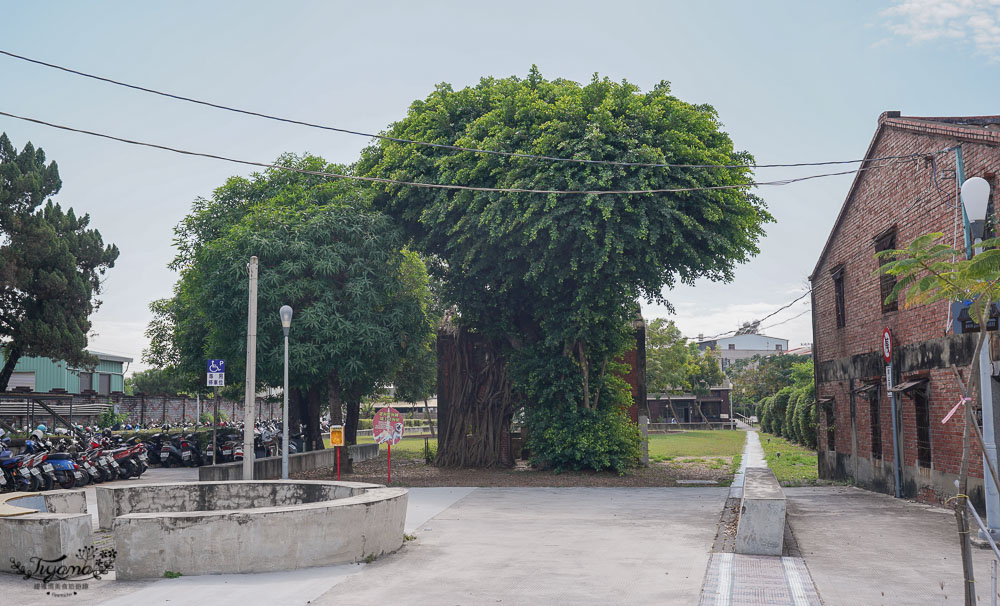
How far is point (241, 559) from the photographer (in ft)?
29.3

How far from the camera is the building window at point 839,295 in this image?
71.4 feet

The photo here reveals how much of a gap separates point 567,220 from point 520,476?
683 centimetres

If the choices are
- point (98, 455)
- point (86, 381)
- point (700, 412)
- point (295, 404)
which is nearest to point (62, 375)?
point (86, 381)

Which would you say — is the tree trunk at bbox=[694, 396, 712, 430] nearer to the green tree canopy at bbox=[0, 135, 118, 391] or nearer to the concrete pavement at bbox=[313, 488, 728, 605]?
the green tree canopy at bbox=[0, 135, 118, 391]

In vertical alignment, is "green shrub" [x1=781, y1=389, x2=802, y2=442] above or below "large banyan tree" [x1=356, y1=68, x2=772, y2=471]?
below

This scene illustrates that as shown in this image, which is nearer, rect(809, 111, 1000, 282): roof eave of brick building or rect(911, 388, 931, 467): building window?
rect(809, 111, 1000, 282): roof eave of brick building

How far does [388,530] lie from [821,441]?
17.0 metres

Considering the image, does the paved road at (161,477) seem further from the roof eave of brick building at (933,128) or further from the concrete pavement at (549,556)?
the roof eave of brick building at (933,128)

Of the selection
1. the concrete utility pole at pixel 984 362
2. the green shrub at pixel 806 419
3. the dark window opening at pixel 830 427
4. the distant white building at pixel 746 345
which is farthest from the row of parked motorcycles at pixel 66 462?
the distant white building at pixel 746 345

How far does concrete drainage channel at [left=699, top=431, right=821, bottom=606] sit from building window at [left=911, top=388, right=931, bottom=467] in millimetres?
4916

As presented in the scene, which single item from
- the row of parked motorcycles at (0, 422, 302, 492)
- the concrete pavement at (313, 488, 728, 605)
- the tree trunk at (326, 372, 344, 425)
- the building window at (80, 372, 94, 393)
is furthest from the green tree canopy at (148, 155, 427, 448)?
the building window at (80, 372, 94, 393)

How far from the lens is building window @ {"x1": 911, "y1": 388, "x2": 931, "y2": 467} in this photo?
53.5ft

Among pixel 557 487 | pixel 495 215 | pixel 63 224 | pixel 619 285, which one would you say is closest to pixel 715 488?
pixel 557 487

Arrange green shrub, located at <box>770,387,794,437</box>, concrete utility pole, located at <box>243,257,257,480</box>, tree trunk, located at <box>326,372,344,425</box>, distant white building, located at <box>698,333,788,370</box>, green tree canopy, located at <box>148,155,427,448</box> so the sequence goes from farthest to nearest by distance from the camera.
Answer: distant white building, located at <box>698,333,788,370</box> → green shrub, located at <box>770,387,794,437</box> → tree trunk, located at <box>326,372,344,425</box> → green tree canopy, located at <box>148,155,427,448</box> → concrete utility pole, located at <box>243,257,257,480</box>
